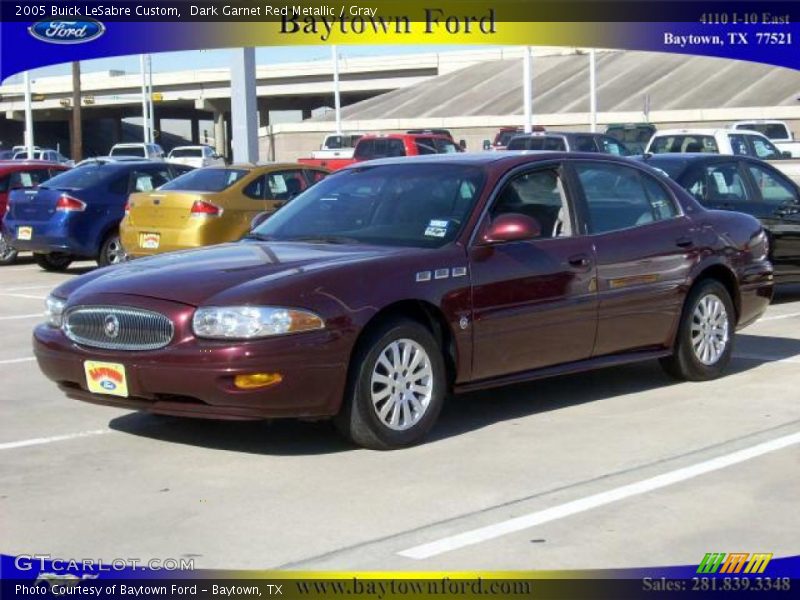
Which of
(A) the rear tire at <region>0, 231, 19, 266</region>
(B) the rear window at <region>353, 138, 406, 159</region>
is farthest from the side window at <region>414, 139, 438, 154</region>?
(A) the rear tire at <region>0, 231, 19, 266</region>

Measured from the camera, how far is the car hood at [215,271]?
21.9 ft

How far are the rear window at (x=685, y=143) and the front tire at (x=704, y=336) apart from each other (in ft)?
49.7

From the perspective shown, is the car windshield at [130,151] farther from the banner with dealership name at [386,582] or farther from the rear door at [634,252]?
the banner with dealership name at [386,582]

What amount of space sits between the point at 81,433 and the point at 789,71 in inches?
2571

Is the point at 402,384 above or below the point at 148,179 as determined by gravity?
below

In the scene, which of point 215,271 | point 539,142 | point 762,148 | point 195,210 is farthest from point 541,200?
point 539,142

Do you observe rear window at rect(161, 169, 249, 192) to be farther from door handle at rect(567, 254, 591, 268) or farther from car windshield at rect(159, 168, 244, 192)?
door handle at rect(567, 254, 591, 268)

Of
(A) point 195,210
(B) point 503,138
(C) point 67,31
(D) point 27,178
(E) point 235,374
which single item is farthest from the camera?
(B) point 503,138

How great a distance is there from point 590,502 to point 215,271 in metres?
2.31

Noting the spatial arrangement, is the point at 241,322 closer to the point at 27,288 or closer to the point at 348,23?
the point at 27,288

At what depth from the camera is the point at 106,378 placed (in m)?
6.79

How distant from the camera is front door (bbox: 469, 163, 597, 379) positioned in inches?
291

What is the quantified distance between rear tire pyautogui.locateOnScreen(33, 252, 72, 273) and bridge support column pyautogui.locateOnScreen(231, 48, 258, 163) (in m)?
4.82

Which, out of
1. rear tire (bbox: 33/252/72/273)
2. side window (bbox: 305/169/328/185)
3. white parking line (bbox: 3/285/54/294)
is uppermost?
side window (bbox: 305/169/328/185)
